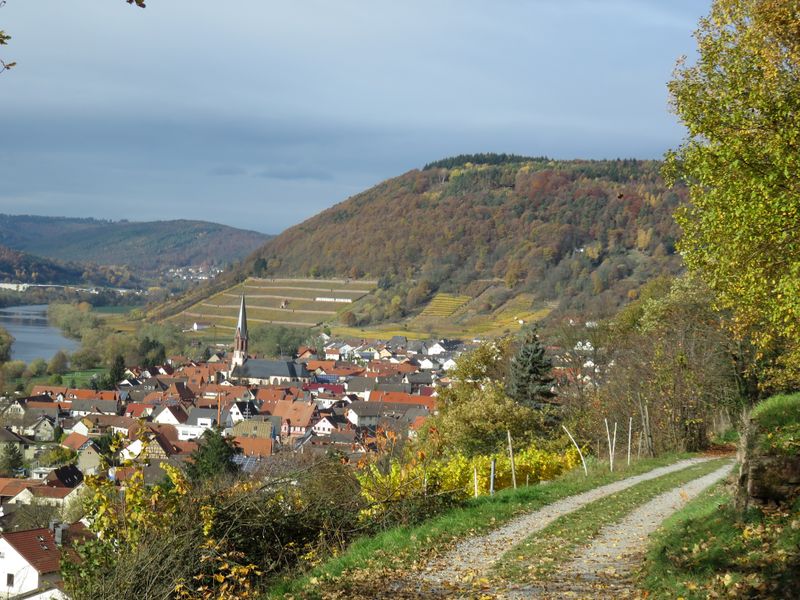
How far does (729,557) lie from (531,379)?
25309 millimetres

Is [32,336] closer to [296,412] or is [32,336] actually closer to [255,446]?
[296,412]

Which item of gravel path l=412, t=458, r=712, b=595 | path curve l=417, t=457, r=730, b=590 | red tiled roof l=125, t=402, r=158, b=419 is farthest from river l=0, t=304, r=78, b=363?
gravel path l=412, t=458, r=712, b=595

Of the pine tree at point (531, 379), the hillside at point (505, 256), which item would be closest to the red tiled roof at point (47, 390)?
the pine tree at point (531, 379)

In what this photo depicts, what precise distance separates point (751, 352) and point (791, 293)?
14.9 metres

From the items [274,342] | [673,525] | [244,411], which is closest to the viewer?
[673,525]

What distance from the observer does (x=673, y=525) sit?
31.0 feet

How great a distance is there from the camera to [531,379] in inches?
1273

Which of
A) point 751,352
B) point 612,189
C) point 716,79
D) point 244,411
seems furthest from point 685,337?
point 612,189

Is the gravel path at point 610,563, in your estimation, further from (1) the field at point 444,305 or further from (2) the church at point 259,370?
(1) the field at point 444,305

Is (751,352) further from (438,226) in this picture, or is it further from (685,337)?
(438,226)

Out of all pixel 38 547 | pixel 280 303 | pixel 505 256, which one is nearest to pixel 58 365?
pixel 280 303

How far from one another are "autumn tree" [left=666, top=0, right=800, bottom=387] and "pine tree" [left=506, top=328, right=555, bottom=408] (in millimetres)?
18995

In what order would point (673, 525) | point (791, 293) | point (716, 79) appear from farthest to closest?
point (716, 79), point (791, 293), point (673, 525)

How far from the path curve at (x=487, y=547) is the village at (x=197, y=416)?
2243 millimetres
